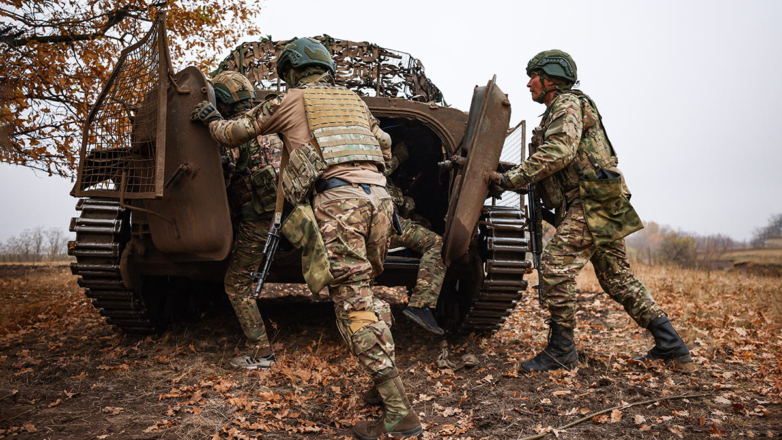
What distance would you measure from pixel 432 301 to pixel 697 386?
6.54ft

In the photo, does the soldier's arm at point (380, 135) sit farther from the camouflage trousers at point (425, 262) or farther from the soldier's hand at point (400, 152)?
the soldier's hand at point (400, 152)

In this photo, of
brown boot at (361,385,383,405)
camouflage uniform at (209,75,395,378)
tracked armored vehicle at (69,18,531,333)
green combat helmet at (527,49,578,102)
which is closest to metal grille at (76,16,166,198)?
tracked armored vehicle at (69,18,531,333)

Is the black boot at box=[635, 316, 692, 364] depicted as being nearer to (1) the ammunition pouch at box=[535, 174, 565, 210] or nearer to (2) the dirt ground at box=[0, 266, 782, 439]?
(2) the dirt ground at box=[0, 266, 782, 439]

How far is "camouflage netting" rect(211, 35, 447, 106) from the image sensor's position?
661 centimetres

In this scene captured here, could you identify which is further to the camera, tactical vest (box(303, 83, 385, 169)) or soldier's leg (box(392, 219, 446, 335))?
soldier's leg (box(392, 219, 446, 335))

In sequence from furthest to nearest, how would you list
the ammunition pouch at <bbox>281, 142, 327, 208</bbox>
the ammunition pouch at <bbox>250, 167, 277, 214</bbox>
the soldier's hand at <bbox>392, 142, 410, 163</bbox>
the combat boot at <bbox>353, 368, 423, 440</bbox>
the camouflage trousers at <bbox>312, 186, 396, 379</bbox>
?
the soldier's hand at <bbox>392, 142, 410, 163</bbox>
the ammunition pouch at <bbox>250, 167, 277, 214</bbox>
the ammunition pouch at <bbox>281, 142, 327, 208</bbox>
the camouflage trousers at <bbox>312, 186, 396, 379</bbox>
the combat boot at <bbox>353, 368, 423, 440</bbox>

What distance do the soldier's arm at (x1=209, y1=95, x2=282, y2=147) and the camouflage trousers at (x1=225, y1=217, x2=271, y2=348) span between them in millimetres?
1020

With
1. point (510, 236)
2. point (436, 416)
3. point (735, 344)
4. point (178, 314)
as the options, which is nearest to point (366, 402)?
point (436, 416)

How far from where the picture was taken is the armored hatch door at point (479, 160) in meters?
4.35

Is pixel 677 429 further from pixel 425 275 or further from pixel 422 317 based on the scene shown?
pixel 425 275

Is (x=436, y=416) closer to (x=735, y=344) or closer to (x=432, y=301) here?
(x=432, y=301)

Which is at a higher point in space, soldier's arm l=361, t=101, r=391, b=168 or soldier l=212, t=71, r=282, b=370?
soldier's arm l=361, t=101, r=391, b=168

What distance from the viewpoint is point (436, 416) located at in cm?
359

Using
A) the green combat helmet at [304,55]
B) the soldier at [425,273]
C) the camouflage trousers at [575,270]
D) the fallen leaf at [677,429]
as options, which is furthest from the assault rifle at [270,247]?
the fallen leaf at [677,429]
